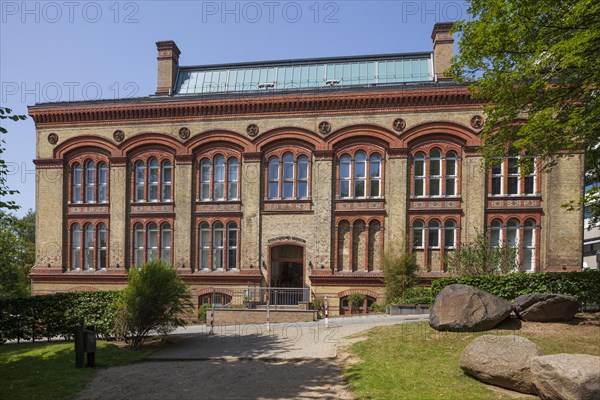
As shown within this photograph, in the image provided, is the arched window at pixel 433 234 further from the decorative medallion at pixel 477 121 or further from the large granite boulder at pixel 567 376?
the large granite boulder at pixel 567 376

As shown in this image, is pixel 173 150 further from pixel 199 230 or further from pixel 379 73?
pixel 379 73

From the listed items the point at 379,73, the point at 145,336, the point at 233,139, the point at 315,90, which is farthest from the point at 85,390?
the point at 379,73

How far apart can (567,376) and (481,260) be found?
12241 millimetres

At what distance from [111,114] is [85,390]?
18.3 meters

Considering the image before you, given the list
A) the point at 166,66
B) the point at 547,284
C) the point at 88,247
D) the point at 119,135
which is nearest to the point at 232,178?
the point at 119,135

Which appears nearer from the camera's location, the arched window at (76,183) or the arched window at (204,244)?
the arched window at (204,244)

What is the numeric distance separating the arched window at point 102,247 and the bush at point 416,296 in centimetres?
1656

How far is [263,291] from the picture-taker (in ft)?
71.1

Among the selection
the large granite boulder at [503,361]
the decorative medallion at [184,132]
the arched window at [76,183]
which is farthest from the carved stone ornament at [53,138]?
the large granite boulder at [503,361]

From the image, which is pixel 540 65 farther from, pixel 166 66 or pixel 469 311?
pixel 166 66

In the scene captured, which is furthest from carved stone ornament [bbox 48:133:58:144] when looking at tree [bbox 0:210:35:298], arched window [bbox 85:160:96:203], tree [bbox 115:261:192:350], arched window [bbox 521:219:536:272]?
arched window [bbox 521:219:536:272]

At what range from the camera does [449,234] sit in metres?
21.7

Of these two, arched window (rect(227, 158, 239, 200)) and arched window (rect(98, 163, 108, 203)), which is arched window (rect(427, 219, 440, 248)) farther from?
arched window (rect(98, 163, 108, 203))

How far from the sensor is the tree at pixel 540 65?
10.6 meters
